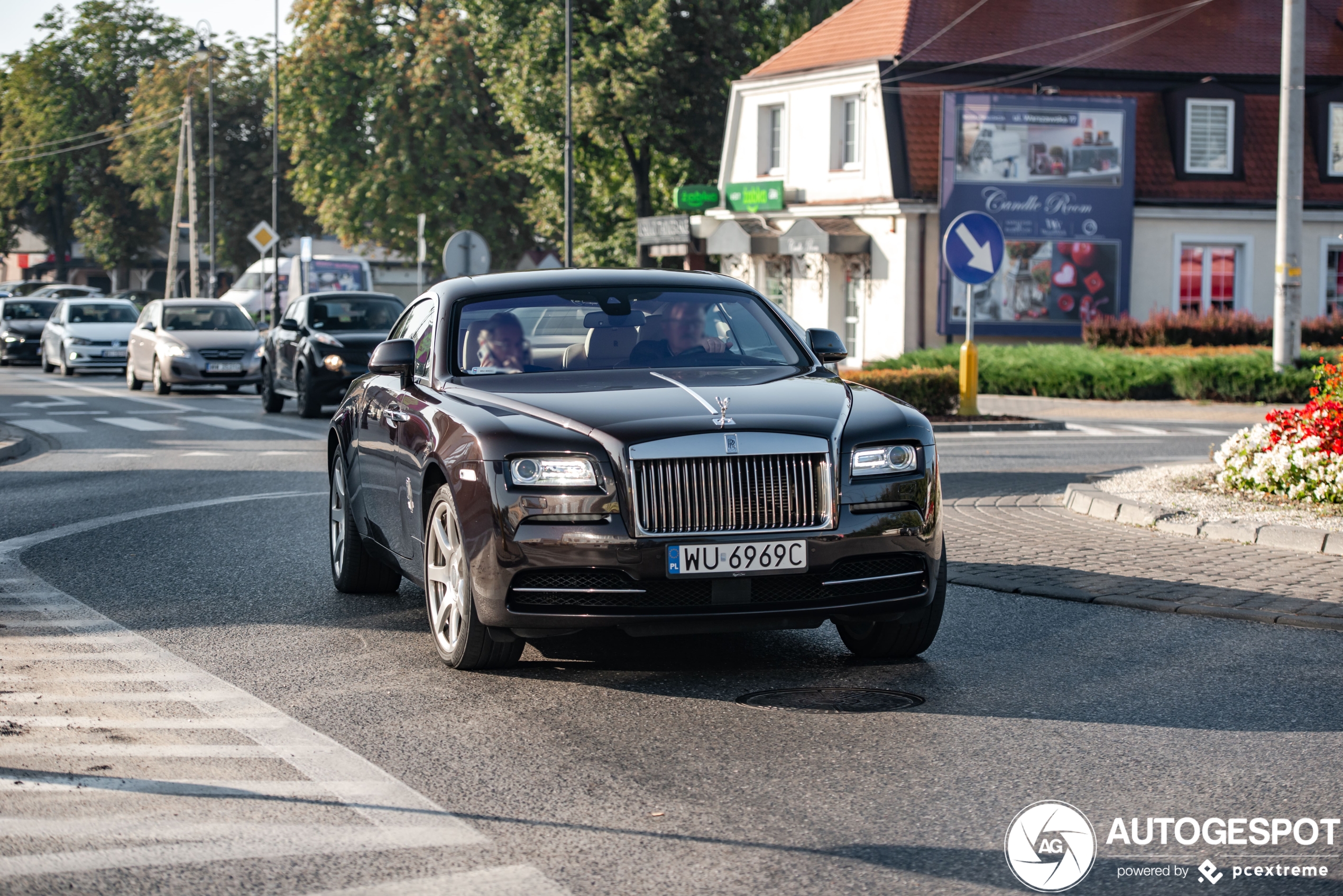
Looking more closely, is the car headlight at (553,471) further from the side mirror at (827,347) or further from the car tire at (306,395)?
the car tire at (306,395)

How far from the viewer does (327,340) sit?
77.3 feet

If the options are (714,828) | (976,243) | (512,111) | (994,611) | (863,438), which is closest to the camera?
(714,828)

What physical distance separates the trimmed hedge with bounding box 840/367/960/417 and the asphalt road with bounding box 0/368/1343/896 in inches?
522

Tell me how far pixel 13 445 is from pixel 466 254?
1492 cm

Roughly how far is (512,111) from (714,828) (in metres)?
46.7

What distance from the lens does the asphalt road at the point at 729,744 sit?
450 cm

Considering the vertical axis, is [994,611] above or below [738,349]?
below

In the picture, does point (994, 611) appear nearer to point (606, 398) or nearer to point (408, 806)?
point (606, 398)

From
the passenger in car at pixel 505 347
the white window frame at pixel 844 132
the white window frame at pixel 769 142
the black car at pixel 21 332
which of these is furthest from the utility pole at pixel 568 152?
the passenger in car at pixel 505 347

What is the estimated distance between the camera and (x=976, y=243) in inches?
837

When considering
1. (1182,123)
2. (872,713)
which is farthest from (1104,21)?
(872,713)

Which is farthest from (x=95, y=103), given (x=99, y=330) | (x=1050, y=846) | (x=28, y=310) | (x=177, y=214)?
(x=1050, y=846)

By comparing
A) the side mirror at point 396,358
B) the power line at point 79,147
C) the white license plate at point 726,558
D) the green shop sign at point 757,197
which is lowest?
the white license plate at point 726,558

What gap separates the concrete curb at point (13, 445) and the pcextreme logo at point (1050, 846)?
50.0 ft
